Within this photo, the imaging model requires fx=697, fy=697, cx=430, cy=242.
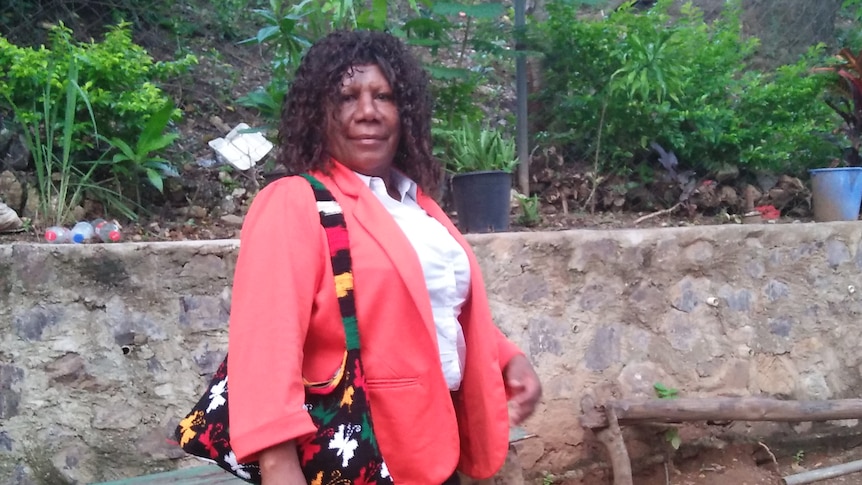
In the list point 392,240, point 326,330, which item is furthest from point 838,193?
point 326,330

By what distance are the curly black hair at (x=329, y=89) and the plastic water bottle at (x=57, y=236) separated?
75.1 inches

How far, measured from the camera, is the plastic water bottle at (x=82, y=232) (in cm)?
285

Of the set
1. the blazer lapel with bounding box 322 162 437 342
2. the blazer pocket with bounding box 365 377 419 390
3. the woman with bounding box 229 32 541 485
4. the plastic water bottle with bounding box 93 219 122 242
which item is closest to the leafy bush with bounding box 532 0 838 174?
the plastic water bottle with bounding box 93 219 122 242

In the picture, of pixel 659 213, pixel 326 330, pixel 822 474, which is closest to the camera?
pixel 326 330

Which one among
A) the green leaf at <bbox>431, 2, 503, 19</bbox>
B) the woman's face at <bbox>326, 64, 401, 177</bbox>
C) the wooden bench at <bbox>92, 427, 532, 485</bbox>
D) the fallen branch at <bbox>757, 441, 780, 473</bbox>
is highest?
the green leaf at <bbox>431, 2, 503, 19</bbox>

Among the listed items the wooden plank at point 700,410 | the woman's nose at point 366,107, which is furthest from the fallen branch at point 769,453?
the woman's nose at point 366,107

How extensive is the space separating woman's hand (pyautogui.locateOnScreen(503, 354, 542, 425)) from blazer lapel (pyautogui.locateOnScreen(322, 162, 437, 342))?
0.35 m

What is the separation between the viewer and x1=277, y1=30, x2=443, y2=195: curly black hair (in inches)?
49.8

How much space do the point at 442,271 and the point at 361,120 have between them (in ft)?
1.02

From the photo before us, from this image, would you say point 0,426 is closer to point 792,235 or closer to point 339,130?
point 339,130

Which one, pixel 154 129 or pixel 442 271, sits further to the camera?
pixel 154 129

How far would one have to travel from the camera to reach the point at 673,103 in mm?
4148

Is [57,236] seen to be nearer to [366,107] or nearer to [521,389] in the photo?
[366,107]

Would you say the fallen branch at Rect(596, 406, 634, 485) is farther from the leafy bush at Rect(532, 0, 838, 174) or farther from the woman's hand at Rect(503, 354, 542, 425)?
the leafy bush at Rect(532, 0, 838, 174)
